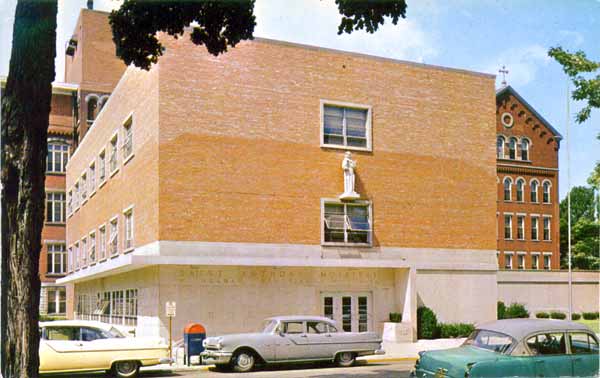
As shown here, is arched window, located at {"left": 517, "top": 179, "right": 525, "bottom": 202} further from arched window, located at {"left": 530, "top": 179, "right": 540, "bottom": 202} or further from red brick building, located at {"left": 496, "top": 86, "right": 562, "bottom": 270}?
arched window, located at {"left": 530, "top": 179, "right": 540, "bottom": 202}

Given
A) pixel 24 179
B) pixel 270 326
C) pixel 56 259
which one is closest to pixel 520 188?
pixel 56 259

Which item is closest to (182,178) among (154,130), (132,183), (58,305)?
(154,130)

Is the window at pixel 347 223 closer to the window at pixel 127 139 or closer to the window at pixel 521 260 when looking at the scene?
the window at pixel 127 139

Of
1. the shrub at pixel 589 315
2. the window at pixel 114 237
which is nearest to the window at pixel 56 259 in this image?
the window at pixel 114 237

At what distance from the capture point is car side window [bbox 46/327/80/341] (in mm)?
18500

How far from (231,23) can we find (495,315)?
69.4 ft

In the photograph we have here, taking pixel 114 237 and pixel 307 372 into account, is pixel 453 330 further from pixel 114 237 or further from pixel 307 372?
pixel 114 237

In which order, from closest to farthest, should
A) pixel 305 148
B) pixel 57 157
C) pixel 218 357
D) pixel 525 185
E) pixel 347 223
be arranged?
pixel 218 357, pixel 305 148, pixel 347 223, pixel 57 157, pixel 525 185

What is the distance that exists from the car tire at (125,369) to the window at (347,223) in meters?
12.0

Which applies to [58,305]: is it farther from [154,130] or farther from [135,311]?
[154,130]

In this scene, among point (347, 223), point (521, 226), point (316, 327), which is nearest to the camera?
point (316, 327)

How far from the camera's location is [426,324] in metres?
29.9

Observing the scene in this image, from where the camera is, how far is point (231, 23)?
16.7m

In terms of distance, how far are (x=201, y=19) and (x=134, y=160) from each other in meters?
15.1
